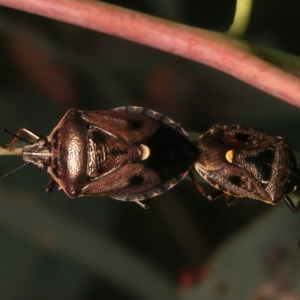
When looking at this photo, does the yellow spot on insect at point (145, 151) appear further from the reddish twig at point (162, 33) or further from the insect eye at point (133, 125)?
the reddish twig at point (162, 33)

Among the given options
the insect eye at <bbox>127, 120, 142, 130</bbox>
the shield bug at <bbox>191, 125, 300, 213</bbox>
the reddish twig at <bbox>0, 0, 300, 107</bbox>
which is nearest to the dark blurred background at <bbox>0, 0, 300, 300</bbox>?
the shield bug at <bbox>191, 125, 300, 213</bbox>

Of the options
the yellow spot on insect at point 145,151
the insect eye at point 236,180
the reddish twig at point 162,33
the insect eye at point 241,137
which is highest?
the reddish twig at point 162,33

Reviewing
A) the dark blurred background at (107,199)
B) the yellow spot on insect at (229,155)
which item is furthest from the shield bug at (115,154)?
the dark blurred background at (107,199)

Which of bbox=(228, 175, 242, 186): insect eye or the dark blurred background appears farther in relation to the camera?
the dark blurred background

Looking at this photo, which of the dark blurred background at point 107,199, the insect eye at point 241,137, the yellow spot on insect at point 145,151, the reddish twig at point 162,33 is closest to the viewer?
the reddish twig at point 162,33

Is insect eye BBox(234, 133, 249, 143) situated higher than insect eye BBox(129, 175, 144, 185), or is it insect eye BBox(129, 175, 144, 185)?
insect eye BBox(234, 133, 249, 143)

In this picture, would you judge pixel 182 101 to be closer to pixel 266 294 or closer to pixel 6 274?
pixel 266 294

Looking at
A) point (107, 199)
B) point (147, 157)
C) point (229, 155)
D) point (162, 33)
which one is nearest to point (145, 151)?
point (147, 157)

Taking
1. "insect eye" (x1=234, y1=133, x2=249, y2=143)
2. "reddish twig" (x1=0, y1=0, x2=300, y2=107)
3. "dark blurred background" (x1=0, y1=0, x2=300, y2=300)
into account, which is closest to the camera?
"reddish twig" (x1=0, y1=0, x2=300, y2=107)

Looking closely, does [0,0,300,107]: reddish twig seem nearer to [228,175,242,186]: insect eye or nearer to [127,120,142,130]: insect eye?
[127,120,142,130]: insect eye

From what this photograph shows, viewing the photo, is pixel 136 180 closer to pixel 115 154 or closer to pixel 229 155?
pixel 115 154
